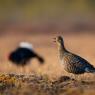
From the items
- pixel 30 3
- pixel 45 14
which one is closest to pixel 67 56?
pixel 45 14

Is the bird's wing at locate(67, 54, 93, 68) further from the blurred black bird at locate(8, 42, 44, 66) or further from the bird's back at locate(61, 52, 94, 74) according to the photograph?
the blurred black bird at locate(8, 42, 44, 66)

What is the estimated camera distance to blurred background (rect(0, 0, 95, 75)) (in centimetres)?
3366

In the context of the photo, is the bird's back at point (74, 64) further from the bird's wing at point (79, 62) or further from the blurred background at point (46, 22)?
the blurred background at point (46, 22)

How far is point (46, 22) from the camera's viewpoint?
48.3m

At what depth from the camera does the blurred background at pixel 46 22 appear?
110 feet

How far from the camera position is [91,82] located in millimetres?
11070

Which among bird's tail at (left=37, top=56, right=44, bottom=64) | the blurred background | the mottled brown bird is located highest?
the blurred background

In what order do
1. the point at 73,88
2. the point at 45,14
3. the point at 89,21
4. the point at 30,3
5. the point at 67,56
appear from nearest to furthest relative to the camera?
the point at 73,88, the point at 67,56, the point at 89,21, the point at 45,14, the point at 30,3

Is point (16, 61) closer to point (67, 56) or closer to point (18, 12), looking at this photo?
point (67, 56)

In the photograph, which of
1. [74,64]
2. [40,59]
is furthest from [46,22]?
[74,64]

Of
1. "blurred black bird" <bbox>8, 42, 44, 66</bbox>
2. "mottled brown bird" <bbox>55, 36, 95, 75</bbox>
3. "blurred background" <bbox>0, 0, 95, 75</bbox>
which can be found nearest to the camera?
"mottled brown bird" <bbox>55, 36, 95, 75</bbox>

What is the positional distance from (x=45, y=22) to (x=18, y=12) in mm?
6025

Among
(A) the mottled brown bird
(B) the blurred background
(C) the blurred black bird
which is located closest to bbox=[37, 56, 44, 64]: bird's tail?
(C) the blurred black bird

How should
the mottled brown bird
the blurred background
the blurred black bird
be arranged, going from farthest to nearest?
the blurred background
the blurred black bird
the mottled brown bird
